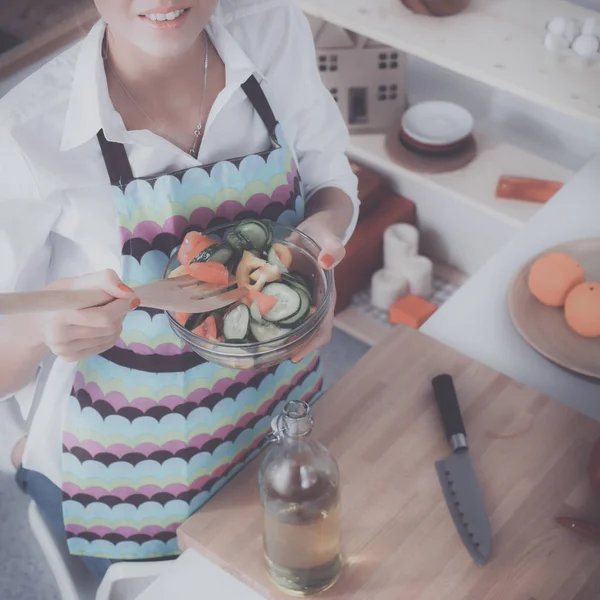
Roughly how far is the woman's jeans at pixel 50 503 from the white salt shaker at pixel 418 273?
46.5 inches

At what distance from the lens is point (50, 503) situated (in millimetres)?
1372

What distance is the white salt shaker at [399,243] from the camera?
7.54 feet

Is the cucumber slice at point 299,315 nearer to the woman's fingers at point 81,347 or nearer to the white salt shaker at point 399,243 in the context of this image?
the woman's fingers at point 81,347

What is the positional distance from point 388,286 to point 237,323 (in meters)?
1.31

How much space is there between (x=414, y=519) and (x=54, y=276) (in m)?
0.57

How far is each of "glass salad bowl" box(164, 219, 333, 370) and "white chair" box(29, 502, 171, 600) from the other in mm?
420

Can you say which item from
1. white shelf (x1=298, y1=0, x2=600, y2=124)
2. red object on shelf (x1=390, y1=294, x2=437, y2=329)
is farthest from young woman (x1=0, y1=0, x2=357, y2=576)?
red object on shelf (x1=390, y1=294, x2=437, y2=329)

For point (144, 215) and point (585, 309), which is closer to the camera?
point (144, 215)

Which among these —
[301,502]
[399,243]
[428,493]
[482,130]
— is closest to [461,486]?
[428,493]

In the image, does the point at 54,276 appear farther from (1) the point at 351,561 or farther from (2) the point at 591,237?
(2) the point at 591,237

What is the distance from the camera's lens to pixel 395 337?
1345mm

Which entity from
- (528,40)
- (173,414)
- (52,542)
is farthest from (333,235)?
(528,40)

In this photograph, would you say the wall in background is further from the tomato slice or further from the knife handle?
the tomato slice

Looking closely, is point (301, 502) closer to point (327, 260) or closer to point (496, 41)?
point (327, 260)
